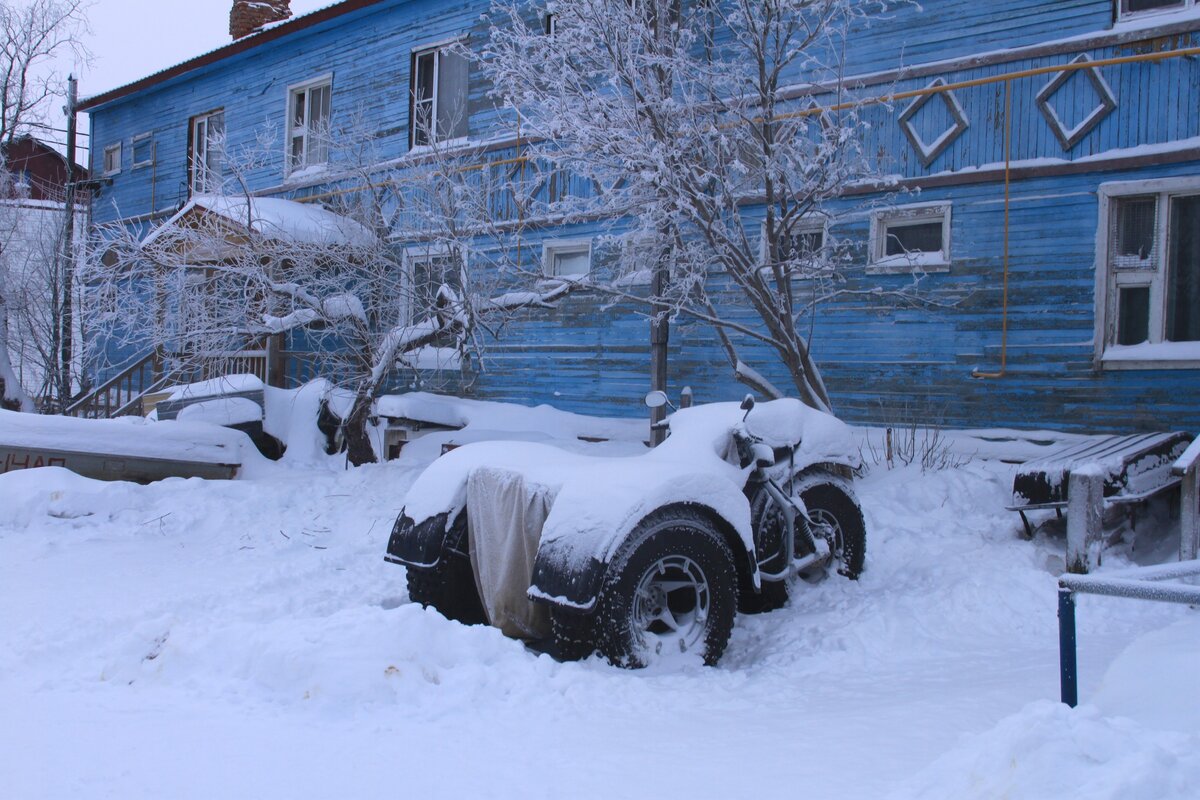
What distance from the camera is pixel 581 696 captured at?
417 centimetres

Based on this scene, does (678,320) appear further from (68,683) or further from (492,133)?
(68,683)

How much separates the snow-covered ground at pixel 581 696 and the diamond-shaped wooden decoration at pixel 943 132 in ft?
16.2

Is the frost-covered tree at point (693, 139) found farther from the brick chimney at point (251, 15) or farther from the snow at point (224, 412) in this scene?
the brick chimney at point (251, 15)

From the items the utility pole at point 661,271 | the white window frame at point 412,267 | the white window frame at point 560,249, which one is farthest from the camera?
the white window frame at point 560,249

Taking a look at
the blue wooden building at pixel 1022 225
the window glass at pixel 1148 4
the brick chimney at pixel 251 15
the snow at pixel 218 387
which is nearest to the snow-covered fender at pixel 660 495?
the blue wooden building at pixel 1022 225

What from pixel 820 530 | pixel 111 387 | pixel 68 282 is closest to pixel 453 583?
pixel 820 530

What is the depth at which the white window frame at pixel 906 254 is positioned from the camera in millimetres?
10284

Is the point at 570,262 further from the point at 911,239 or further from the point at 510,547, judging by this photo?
the point at 510,547

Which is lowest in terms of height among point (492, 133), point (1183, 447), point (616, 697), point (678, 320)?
point (616, 697)

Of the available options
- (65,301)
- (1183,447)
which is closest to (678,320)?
(1183,447)

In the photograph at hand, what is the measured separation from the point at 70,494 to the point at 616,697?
23.1ft

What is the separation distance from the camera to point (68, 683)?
13.6 feet

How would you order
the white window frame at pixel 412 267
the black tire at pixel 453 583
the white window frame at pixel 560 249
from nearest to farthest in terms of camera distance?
1. the black tire at pixel 453 583
2. the white window frame at pixel 412 267
3. the white window frame at pixel 560 249

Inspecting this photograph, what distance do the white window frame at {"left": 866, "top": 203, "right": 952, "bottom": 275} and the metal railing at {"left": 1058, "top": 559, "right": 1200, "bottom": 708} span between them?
283 inches
